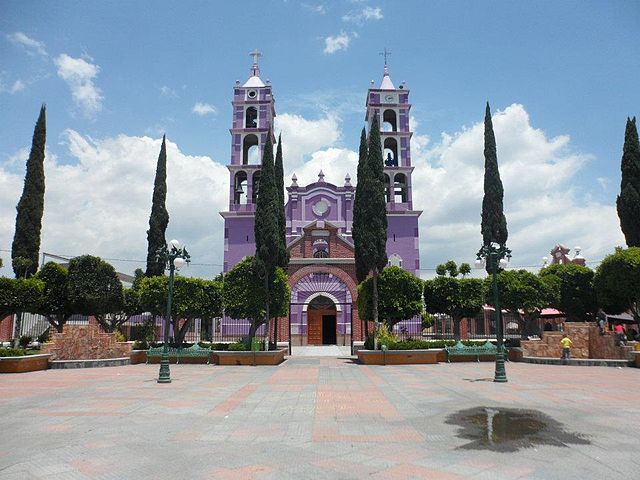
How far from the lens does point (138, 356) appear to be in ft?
76.4

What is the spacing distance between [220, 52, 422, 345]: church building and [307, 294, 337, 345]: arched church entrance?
0.25ft

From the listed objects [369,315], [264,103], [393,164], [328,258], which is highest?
[264,103]

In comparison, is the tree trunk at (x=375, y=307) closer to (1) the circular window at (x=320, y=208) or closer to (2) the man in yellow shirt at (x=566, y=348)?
(2) the man in yellow shirt at (x=566, y=348)

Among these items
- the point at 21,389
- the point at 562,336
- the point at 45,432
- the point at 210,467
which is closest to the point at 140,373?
the point at 21,389

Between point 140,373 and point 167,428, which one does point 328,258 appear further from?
point 167,428

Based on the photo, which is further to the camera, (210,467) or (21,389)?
(21,389)

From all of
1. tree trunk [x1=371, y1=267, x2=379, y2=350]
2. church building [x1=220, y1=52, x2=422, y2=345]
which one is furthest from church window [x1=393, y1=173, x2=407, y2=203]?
tree trunk [x1=371, y1=267, x2=379, y2=350]

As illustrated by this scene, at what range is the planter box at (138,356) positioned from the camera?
22.9 metres

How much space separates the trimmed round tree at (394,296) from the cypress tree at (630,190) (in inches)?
627

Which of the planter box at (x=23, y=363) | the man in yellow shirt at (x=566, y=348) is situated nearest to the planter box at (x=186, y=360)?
the planter box at (x=23, y=363)

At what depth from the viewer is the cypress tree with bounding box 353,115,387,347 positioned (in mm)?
23891

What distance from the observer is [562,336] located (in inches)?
901

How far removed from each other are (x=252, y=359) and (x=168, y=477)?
54.7 ft

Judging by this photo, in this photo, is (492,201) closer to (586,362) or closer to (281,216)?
(586,362)
